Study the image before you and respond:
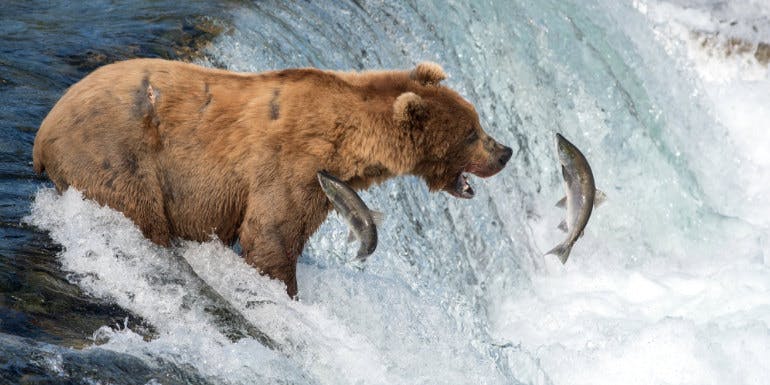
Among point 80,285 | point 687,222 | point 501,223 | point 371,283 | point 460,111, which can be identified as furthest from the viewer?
point 687,222

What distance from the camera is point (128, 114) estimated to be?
4953 mm

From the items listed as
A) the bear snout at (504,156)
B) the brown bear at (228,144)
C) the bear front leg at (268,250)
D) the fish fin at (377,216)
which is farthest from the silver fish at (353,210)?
the bear snout at (504,156)

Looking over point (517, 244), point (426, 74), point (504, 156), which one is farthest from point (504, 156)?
point (517, 244)

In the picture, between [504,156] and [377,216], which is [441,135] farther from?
[377,216]

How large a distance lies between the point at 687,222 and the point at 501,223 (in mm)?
2129

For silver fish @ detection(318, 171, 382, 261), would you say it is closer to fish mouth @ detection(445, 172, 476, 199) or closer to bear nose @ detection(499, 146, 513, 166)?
fish mouth @ detection(445, 172, 476, 199)

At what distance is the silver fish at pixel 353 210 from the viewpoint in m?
4.83

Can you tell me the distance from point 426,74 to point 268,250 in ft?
3.73

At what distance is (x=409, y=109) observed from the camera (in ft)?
16.8

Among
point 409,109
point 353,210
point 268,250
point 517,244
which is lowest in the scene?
point 517,244

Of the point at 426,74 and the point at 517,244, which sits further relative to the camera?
the point at 517,244

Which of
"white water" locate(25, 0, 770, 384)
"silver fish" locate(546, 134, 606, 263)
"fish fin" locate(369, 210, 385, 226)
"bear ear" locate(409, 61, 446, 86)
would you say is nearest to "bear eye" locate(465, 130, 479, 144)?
"bear ear" locate(409, 61, 446, 86)

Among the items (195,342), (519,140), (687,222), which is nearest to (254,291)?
(195,342)

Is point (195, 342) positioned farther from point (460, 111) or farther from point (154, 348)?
point (460, 111)
